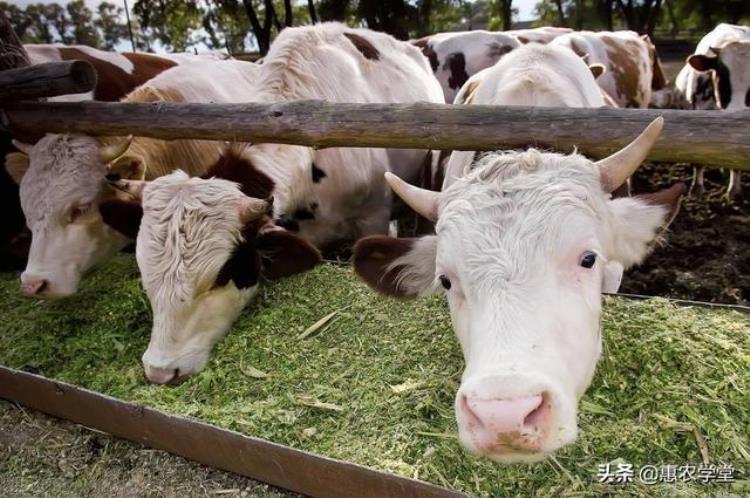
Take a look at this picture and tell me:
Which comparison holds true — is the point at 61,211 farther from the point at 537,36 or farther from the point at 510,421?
the point at 537,36

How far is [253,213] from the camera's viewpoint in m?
3.17

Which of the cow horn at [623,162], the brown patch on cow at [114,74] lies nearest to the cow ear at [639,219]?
the cow horn at [623,162]

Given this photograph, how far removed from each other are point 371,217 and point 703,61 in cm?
522

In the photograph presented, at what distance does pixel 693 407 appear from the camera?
2.40 meters

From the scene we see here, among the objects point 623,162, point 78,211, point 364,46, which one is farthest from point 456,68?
point 623,162

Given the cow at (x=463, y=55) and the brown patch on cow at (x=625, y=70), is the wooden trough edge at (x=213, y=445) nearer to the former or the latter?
the cow at (x=463, y=55)

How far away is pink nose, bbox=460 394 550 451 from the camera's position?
160 cm

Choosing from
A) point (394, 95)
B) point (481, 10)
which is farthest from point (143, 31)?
point (394, 95)

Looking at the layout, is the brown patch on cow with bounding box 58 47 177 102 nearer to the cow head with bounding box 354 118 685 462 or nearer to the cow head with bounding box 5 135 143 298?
the cow head with bounding box 5 135 143 298

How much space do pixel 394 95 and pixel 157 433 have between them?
135 inches

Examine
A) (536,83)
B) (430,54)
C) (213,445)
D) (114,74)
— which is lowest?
(213,445)

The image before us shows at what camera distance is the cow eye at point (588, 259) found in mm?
1976

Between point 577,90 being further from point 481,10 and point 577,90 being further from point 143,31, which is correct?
point 481,10

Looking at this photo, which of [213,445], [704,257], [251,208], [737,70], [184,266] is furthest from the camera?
[737,70]
